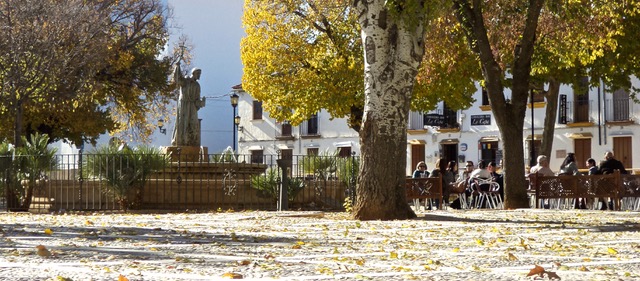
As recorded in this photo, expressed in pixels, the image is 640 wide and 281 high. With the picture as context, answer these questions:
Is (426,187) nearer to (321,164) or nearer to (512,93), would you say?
(512,93)

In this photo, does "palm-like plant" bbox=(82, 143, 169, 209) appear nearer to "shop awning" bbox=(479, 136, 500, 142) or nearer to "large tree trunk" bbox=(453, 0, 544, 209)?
"large tree trunk" bbox=(453, 0, 544, 209)

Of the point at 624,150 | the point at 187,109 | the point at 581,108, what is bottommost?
the point at 624,150

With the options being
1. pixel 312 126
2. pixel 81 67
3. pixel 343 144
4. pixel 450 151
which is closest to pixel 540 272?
pixel 81 67

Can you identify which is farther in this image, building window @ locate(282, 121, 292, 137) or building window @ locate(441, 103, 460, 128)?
building window @ locate(282, 121, 292, 137)

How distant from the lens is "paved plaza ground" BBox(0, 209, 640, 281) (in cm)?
774

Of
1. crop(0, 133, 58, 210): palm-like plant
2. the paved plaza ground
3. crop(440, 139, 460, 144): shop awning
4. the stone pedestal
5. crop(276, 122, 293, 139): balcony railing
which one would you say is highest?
crop(276, 122, 293, 139): balcony railing

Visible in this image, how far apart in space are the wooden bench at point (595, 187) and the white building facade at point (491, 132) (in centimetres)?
1919

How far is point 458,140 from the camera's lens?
178ft

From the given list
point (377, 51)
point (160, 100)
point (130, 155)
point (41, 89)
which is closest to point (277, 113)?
point (160, 100)

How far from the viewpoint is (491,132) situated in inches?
2083

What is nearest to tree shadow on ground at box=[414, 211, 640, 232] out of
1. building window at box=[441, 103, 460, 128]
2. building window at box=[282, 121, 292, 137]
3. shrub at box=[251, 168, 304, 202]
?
shrub at box=[251, 168, 304, 202]

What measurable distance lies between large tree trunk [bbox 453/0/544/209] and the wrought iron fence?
10.4ft

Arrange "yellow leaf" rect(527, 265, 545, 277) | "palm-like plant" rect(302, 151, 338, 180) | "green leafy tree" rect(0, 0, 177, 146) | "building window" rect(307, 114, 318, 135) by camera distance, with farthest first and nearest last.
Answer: "building window" rect(307, 114, 318, 135), "green leafy tree" rect(0, 0, 177, 146), "palm-like plant" rect(302, 151, 338, 180), "yellow leaf" rect(527, 265, 545, 277)

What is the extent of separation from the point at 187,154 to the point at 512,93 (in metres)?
6.74
